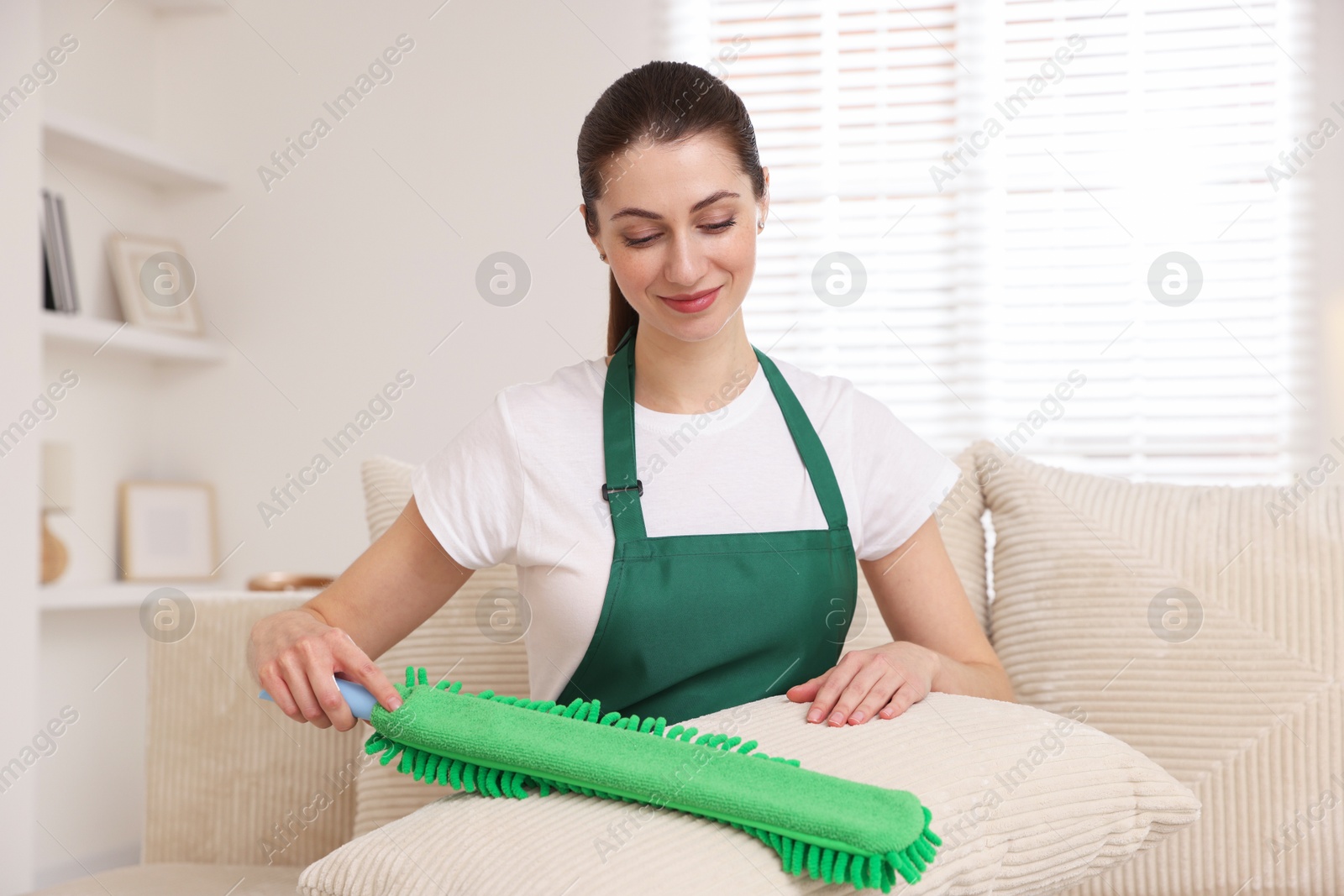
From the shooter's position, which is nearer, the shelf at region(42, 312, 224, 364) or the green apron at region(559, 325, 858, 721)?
the green apron at region(559, 325, 858, 721)

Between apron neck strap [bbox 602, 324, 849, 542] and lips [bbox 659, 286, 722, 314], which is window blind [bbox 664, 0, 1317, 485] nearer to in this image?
apron neck strap [bbox 602, 324, 849, 542]

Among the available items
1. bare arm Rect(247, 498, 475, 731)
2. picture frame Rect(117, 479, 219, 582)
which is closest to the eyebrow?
bare arm Rect(247, 498, 475, 731)

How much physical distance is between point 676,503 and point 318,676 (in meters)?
0.44

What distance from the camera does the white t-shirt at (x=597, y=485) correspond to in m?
1.19

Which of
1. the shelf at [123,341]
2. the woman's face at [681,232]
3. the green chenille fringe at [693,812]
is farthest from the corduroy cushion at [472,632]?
the shelf at [123,341]

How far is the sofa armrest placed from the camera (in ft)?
4.89

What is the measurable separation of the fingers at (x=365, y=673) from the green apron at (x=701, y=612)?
302 millimetres

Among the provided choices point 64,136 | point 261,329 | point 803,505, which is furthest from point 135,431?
point 803,505

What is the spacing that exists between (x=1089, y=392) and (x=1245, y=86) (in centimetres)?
84

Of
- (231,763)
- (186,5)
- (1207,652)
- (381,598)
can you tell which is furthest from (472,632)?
(186,5)

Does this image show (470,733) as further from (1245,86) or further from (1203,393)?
(1245,86)

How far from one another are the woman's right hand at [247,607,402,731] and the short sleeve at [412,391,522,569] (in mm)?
239

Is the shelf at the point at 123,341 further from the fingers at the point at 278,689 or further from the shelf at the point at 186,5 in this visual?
the fingers at the point at 278,689

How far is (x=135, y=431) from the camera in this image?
3178 millimetres
